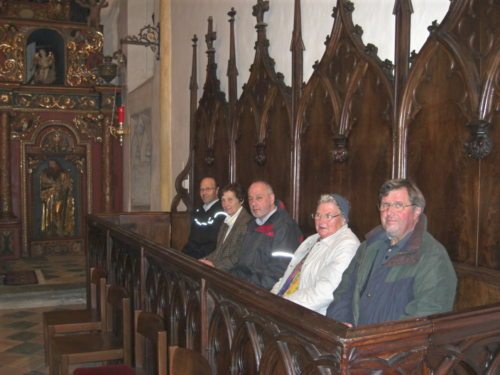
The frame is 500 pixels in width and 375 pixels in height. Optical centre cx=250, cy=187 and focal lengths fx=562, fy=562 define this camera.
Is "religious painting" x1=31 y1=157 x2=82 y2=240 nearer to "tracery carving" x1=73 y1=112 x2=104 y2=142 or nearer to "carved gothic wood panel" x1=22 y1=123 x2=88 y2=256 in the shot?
"carved gothic wood panel" x1=22 y1=123 x2=88 y2=256

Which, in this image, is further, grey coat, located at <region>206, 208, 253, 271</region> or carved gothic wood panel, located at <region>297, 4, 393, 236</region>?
grey coat, located at <region>206, 208, 253, 271</region>

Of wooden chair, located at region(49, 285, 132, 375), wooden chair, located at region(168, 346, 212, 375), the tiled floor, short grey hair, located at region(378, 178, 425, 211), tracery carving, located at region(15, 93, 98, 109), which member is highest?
tracery carving, located at region(15, 93, 98, 109)

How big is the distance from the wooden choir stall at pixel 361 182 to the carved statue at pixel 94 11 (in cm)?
693

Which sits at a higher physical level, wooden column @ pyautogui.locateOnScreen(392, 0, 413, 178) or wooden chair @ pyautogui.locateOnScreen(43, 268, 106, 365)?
wooden column @ pyautogui.locateOnScreen(392, 0, 413, 178)

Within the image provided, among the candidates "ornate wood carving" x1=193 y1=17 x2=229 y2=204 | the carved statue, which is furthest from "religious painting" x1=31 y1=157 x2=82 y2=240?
"ornate wood carving" x1=193 y1=17 x2=229 y2=204

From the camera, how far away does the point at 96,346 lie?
382 cm

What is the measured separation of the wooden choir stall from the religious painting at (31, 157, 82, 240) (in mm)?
6323

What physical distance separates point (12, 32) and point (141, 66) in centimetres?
261

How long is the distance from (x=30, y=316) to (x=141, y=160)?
426 centimetres

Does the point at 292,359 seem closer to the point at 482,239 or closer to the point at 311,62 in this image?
the point at 482,239

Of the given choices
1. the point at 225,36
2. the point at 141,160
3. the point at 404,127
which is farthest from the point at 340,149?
the point at 141,160

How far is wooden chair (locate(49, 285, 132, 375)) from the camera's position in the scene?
11.9ft

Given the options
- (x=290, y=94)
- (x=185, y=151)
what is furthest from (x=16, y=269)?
(x=290, y=94)

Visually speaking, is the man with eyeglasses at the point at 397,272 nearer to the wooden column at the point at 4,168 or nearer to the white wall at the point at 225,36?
the white wall at the point at 225,36
